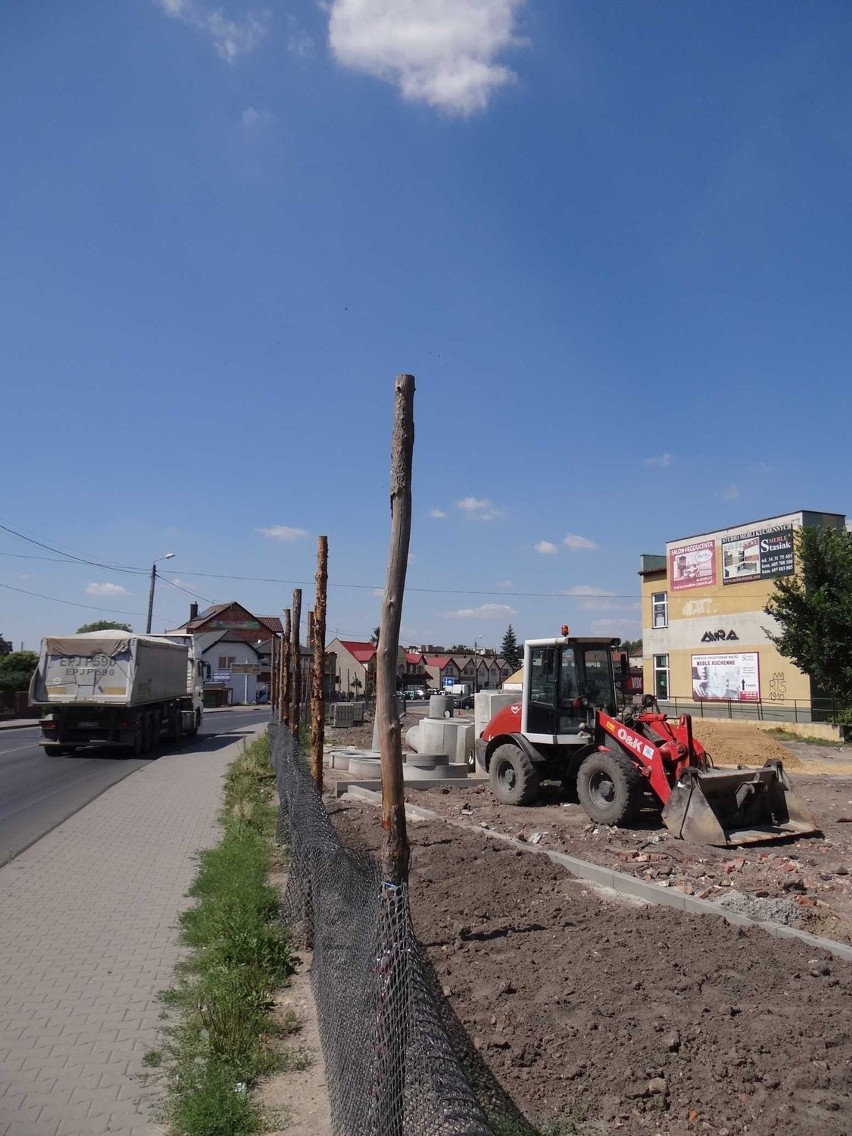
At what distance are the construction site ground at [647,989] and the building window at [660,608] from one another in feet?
124

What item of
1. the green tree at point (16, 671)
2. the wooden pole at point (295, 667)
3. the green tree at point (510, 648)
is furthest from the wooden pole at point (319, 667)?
the green tree at point (510, 648)

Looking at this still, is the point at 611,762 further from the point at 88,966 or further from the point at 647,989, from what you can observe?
the point at 88,966

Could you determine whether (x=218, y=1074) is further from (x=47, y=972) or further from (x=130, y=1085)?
(x=47, y=972)

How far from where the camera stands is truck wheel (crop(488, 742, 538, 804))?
1320 centimetres

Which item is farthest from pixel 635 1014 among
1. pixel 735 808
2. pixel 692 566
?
pixel 692 566

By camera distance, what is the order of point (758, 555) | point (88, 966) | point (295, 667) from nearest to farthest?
point (88, 966) → point (295, 667) → point (758, 555)

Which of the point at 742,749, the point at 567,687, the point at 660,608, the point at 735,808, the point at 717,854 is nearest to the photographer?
the point at 717,854

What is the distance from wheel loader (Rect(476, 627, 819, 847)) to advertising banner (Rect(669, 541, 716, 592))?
30947 mm

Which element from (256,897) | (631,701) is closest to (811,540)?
(631,701)

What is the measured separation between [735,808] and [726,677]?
32837 mm

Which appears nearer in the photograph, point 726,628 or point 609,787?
point 609,787

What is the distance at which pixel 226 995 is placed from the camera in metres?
5.06

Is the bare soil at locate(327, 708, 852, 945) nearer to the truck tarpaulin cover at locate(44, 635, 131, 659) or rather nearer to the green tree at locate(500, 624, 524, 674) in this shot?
the truck tarpaulin cover at locate(44, 635, 131, 659)

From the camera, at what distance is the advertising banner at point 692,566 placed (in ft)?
141
